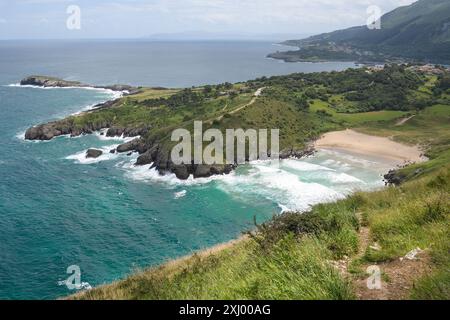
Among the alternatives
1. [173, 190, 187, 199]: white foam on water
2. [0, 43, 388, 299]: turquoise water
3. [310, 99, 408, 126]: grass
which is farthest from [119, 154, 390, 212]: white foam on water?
[310, 99, 408, 126]: grass

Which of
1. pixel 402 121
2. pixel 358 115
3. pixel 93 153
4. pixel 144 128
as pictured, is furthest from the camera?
pixel 358 115

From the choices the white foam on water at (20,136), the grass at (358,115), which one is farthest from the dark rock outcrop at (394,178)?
the white foam on water at (20,136)

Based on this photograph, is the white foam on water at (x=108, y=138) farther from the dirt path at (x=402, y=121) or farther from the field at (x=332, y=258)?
the field at (x=332, y=258)

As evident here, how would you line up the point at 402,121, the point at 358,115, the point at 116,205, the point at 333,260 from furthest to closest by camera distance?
the point at 358,115, the point at 402,121, the point at 116,205, the point at 333,260

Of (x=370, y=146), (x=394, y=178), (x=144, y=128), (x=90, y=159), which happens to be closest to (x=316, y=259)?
(x=394, y=178)

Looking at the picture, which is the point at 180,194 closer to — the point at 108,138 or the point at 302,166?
the point at 302,166
